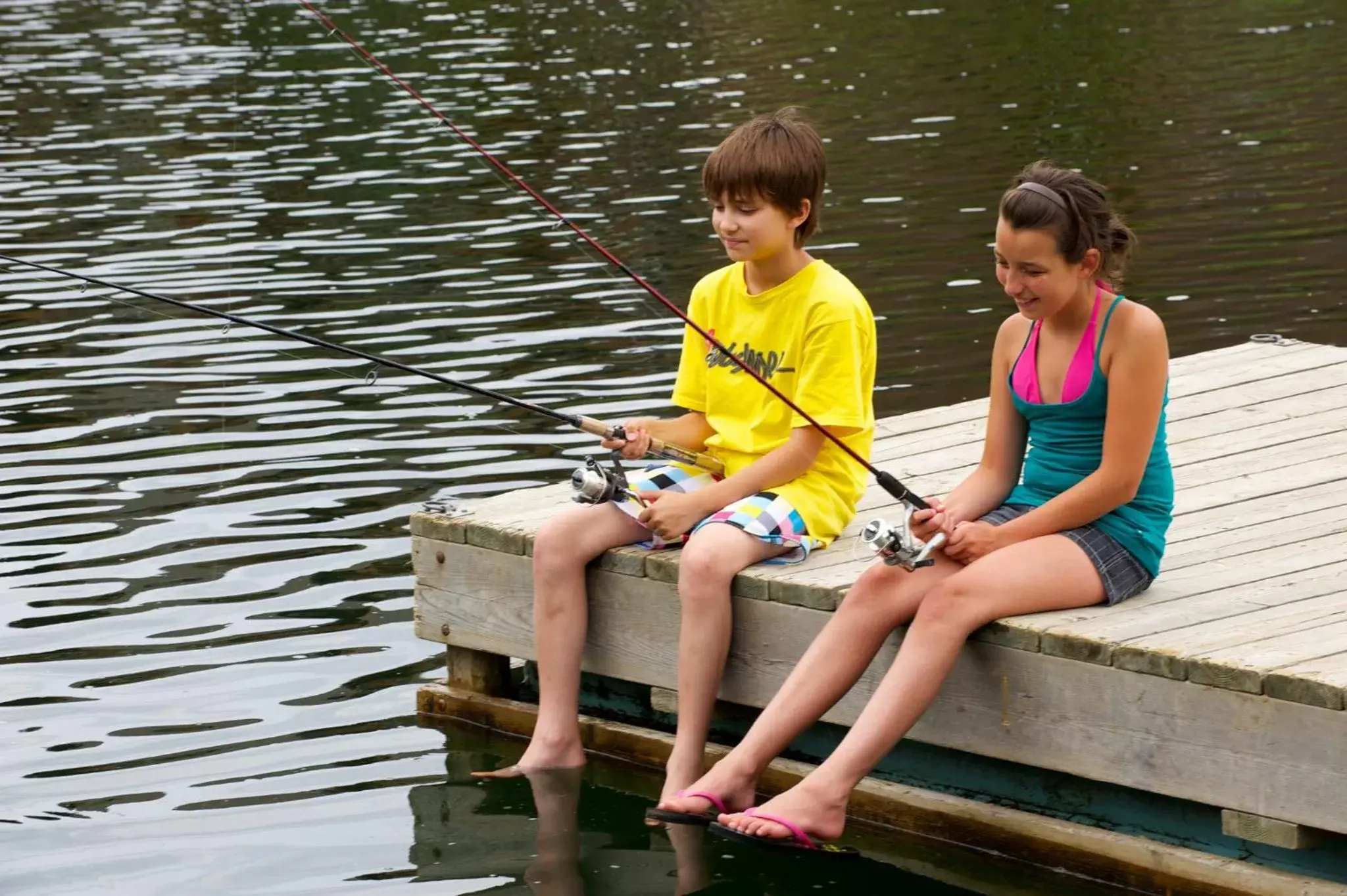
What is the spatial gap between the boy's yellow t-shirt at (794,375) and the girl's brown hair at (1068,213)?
22.5 inches

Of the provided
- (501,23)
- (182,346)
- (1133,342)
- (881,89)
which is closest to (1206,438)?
(1133,342)

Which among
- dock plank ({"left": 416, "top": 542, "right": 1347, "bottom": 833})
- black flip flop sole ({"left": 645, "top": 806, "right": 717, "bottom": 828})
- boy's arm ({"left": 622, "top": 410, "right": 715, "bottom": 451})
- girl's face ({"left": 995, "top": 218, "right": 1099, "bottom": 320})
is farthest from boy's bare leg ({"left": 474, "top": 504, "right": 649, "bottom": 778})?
girl's face ({"left": 995, "top": 218, "right": 1099, "bottom": 320})

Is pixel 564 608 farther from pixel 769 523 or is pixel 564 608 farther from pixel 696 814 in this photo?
pixel 696 814

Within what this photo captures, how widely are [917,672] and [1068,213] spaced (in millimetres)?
967

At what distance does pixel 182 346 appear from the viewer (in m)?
10.1

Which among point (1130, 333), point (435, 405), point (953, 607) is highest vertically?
point (1130, 333)

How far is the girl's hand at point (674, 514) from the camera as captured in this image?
4906mm

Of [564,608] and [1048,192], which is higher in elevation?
[1048,192]

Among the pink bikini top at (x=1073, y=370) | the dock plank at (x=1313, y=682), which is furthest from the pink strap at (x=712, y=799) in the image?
the dock plank at (x=1313, y=682)

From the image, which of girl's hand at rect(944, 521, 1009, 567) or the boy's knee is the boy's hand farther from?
girl's hand at rect(944, 521, 1009, 567)

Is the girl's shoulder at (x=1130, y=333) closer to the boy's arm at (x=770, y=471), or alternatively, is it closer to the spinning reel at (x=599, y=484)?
the boy's arm at (x=770, y=471)

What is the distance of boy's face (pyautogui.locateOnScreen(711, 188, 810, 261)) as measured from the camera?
16.0 feet

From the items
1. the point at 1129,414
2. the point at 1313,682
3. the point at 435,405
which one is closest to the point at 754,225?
the point at 1129,414

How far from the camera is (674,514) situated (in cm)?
491
